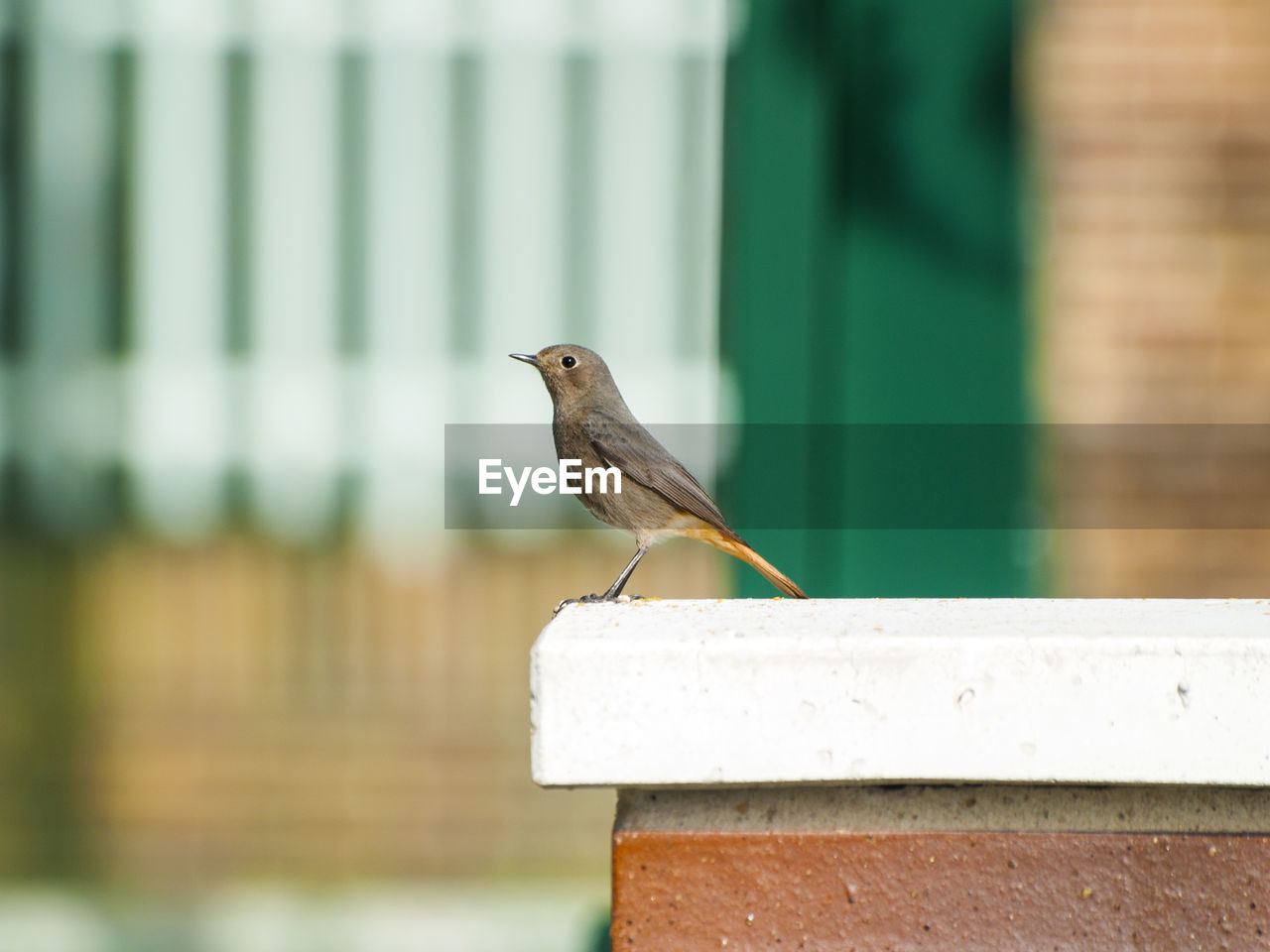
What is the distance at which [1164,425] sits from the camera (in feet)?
12.0

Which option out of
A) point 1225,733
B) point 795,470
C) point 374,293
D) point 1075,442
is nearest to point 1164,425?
point 1075,442

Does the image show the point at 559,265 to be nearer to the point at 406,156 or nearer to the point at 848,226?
the point at 406,156

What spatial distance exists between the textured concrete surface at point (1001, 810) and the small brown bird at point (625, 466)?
102 centimetres

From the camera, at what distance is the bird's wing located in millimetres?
2174

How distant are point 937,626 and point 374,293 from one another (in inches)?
119

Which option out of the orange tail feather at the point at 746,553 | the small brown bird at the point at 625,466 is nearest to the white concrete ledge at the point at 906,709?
the orange tail feather at the point at 746,553

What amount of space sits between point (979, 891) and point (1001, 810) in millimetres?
64

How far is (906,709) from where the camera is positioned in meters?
0.98

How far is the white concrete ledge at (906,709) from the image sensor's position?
98cm

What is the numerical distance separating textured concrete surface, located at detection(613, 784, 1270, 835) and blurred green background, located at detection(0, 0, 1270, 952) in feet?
8.66

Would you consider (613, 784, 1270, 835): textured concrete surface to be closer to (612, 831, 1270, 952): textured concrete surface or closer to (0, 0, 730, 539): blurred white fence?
(612, 831, 1270, 952): textured concrete surface

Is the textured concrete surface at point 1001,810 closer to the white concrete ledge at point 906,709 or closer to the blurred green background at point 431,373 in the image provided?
the white concrete ledge at point 906,709

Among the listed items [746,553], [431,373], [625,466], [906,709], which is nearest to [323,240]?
[431,373]

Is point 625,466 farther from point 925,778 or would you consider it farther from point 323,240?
point 323,240
